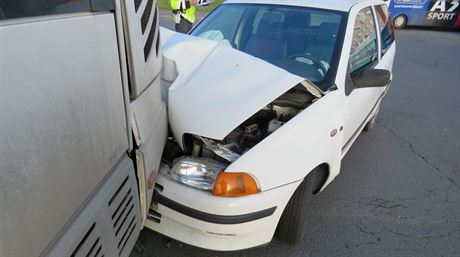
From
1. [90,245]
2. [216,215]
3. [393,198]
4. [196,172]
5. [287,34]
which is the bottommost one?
[393,198]

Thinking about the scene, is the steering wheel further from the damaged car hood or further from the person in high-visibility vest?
the person in high-visibility vest

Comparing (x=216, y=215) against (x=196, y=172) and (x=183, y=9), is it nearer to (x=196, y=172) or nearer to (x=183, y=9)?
(x=196, y=172)

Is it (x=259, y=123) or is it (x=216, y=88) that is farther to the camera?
(x=259, y=123)

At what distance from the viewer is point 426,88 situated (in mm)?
6797

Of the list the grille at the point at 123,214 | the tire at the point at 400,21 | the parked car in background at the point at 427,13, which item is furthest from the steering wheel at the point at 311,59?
the tire at the point at 400,21

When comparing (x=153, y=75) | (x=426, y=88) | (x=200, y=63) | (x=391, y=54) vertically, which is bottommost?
(x=426, y=88)

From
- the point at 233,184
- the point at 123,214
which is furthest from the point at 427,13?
the point at 123,214

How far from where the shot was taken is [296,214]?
2.28 meters

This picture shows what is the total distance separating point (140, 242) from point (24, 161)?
1.62 m

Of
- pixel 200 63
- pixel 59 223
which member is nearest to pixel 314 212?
pixel 200 63

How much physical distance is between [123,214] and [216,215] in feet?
1.70

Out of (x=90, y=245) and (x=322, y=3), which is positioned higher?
(x=322, y=3)

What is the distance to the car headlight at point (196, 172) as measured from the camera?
197cm

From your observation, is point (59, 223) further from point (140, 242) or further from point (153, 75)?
point (140, 242)
